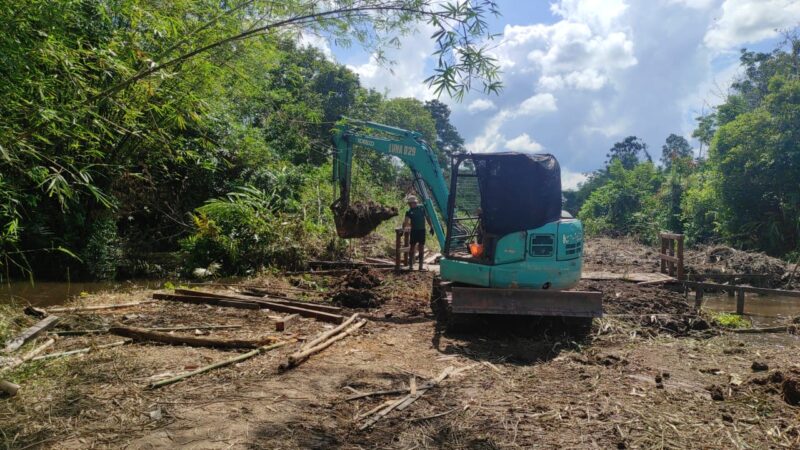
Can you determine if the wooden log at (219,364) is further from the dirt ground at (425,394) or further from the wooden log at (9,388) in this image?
the wooden log at (9,388)

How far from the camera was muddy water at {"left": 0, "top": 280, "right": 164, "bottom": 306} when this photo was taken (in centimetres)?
989

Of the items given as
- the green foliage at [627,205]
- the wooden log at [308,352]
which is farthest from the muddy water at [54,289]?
the green foliage at [627,205]

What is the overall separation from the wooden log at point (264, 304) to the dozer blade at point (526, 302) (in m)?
1.72

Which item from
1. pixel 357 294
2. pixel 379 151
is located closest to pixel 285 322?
pixel 357 294

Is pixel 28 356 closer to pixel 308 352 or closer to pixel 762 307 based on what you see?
pixel 308 352

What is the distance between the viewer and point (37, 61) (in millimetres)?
3807

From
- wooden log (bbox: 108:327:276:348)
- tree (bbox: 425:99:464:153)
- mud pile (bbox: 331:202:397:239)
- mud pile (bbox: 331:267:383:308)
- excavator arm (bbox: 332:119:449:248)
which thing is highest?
tree (bbox: 425:99:464:153)

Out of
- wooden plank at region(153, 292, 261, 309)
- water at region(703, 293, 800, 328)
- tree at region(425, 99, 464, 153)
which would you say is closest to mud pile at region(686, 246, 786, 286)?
water at region(703, 293, 800, 328)

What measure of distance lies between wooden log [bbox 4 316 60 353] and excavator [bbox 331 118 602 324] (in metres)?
4.65

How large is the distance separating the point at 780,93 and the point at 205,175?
17.5 m

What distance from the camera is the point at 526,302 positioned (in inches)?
268

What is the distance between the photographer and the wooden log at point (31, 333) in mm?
5352

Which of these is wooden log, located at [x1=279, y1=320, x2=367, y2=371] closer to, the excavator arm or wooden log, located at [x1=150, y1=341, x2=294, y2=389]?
wooden log, located at [x1=150, y1=341, x2=294, y2=389]

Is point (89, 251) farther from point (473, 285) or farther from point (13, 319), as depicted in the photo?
point (473, 285)
